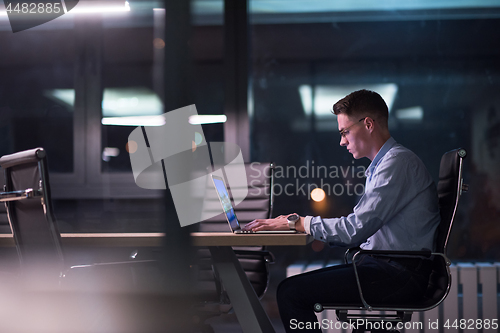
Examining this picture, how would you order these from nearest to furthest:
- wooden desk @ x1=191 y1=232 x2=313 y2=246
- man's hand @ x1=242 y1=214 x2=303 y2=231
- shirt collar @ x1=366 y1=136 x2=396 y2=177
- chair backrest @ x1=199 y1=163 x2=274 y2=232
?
wooden desk @ x1=191 y1=232 x2=313 y2=246
man's hand @ x1=242 y1=214 x2=303 y2=231
shirt collar @ x1=366 y1=136 x2=396 y2=177
chair backrest @ x1=199 y1=163 x2=274 y2=232

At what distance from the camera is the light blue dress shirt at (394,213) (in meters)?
1.73

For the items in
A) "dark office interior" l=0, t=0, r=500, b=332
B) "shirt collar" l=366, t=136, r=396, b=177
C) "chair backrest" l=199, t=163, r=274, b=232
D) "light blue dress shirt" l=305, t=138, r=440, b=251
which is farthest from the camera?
"dark office interior" l=0, t=0, r=500, b=332

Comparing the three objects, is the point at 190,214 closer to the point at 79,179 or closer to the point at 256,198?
the point at 256,198

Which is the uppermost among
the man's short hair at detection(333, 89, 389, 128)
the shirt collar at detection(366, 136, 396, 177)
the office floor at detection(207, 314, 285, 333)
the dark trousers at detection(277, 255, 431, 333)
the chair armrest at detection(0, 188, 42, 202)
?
the man's short hair at detection(333, 89, 389, 128)

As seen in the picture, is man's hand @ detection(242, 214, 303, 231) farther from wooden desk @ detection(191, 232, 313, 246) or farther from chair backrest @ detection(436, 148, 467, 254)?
chair backrest @ detection(436, 148, 467, 254)

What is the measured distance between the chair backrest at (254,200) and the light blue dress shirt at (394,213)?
1.02 metres

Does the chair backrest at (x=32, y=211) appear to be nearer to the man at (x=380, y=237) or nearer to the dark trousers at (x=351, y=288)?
the man at (x=380, y=237)

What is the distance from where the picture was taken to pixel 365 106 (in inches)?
78.2

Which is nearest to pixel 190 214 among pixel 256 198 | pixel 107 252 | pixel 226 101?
pixel 256 198

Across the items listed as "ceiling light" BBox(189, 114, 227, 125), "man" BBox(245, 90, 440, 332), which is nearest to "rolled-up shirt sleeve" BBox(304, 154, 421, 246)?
"man" BBox(245, 90, 440, 332)

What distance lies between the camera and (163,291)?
100 centimetres

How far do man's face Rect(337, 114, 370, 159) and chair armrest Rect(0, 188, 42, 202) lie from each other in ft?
4.62

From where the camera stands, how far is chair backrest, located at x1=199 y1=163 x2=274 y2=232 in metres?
2.83

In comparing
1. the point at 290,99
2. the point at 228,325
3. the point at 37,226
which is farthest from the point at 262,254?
the point at 290,99
